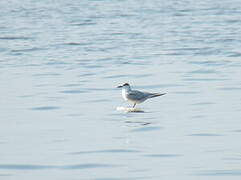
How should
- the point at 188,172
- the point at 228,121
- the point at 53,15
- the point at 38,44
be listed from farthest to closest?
the point at 53,15 < the point at 38,44 < the point at 228,121 < the point at 188,172

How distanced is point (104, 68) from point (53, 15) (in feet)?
52.3

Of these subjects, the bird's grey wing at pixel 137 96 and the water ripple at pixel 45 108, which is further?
the bird's grey wing at pixel 137 96

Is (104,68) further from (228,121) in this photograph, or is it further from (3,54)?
(228,121)

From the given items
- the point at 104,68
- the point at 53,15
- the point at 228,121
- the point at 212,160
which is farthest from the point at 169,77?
the point at 53,15

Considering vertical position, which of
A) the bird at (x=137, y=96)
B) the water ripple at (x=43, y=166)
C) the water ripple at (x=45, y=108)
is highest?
A: the bird at (x=137, y=96)

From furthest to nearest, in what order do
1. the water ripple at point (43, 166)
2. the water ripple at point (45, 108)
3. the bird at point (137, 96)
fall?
the bird at point (137, 96)
the water ripple at point (45, 108)
the water ripple at point (43, 166)

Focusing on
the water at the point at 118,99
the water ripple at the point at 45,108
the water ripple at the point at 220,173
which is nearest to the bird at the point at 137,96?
the water at the point at 118,99

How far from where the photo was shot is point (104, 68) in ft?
70.6

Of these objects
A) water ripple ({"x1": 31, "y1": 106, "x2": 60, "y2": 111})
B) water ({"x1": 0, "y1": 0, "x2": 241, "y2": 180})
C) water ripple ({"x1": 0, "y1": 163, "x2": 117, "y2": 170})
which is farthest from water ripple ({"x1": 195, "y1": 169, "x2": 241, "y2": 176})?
water ripple ({"x1": 31, "y1": 106, "x2": 60, "y2": 111})

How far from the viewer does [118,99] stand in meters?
17.3

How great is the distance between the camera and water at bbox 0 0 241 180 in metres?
11.7

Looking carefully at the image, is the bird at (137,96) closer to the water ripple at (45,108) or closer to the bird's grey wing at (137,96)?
the bird's grey wing at (137,96)

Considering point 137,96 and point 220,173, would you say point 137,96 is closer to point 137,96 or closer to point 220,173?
point 137,96

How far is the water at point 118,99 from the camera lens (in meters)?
11.7
